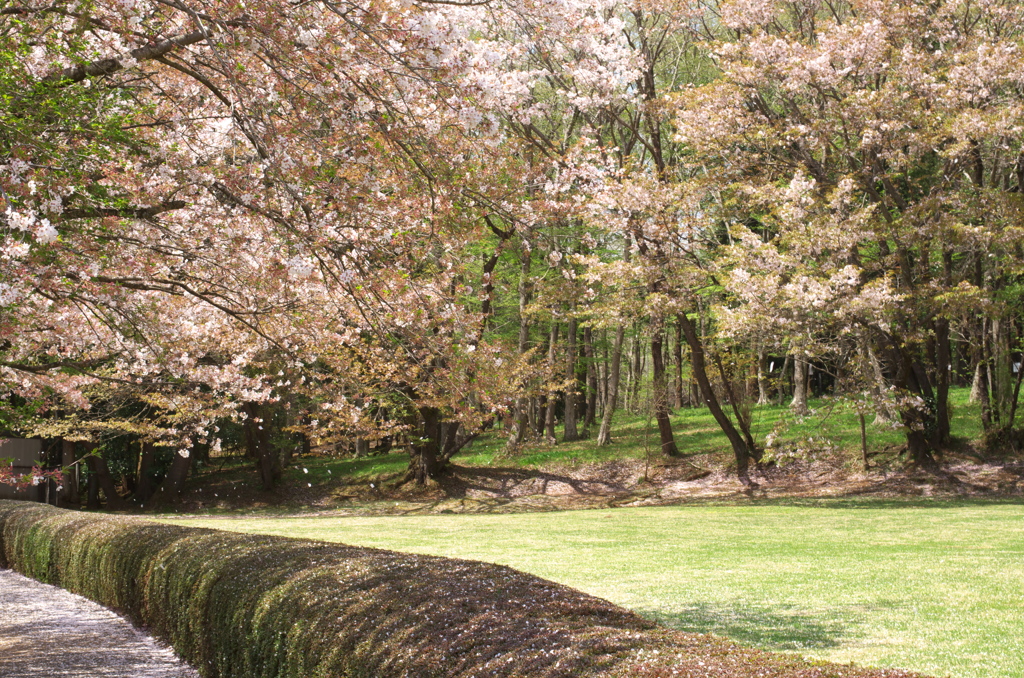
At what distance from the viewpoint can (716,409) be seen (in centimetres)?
2214

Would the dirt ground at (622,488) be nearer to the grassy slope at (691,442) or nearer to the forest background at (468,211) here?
the grassy slope at (691,442)

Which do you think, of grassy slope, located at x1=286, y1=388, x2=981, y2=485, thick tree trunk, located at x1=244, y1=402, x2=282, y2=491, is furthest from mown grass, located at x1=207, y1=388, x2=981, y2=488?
thick tree trunk, located at x1=244, y1=402, x2=282, y2=491

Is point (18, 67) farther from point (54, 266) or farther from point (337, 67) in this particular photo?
point (337, 67)

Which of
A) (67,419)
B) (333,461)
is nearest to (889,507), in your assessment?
(67,419)

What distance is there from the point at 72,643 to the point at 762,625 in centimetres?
614

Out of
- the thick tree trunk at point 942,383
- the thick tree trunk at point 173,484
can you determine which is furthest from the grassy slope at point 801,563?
the thick tree trunk at point 173,484

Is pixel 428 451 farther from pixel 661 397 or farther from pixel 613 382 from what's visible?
pixel 661 397

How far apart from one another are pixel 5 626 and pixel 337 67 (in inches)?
285

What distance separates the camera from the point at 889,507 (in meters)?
17.3

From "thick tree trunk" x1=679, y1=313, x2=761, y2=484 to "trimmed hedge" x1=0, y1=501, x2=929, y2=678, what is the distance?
16.4 metres

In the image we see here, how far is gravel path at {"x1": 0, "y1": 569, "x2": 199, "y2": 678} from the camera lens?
6711mm

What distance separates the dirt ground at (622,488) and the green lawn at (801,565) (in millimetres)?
2032

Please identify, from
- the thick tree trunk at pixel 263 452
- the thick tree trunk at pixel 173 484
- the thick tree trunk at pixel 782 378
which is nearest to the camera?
the thick tree trunk at pixel 782 378

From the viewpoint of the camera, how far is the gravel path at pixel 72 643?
22.0 ft
